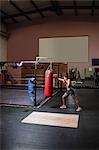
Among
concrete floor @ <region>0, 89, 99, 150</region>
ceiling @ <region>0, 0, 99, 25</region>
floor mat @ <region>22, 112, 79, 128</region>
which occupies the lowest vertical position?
concrete floor @ <region>0, 89, 99, 150</region>

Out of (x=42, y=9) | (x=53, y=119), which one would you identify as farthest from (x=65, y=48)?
(x=53, y=119)

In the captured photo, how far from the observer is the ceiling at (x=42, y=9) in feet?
39.9

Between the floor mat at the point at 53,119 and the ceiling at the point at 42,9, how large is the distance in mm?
8509

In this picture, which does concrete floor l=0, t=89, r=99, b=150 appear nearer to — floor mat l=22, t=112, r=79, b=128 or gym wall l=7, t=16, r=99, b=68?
floor mat l=22, t=112, r=79, b=128

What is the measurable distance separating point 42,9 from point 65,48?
340 cm

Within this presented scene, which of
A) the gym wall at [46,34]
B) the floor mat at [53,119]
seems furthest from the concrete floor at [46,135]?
the gym wall at [46,34]

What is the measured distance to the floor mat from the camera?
445 centimetres

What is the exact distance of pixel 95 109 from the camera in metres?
5.96

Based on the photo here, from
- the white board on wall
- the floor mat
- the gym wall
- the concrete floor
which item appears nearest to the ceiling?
the gym wall

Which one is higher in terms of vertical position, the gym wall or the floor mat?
the gym wall

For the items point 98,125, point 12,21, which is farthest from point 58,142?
point 12,21

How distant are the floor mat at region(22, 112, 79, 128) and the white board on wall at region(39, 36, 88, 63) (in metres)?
9.83

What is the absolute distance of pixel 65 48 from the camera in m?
14.9

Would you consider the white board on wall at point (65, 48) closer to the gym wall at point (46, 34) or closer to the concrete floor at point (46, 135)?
the gym wall at point (46, 34)
